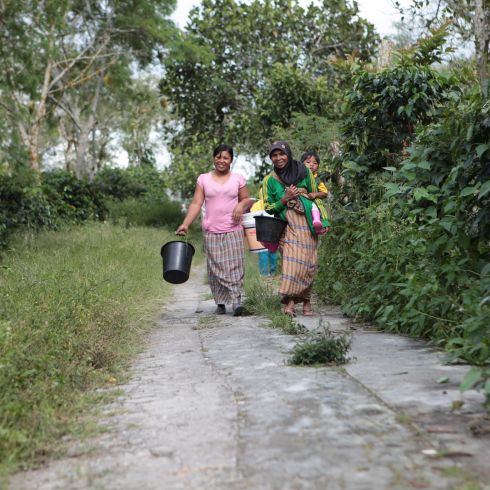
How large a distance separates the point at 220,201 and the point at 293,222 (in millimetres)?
993

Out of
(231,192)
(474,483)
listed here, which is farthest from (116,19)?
(474,483)

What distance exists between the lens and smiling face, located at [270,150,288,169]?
7.25 m

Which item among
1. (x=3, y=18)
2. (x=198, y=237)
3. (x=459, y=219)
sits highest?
(x=3, y=18)

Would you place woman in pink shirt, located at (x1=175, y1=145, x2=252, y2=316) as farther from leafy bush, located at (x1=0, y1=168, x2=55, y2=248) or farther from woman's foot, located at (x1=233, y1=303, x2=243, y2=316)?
leafy bush, located at (x1=0, y1=168, x2=55, y2=248)

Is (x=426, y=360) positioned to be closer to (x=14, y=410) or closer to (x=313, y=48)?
(x=14, y=410)

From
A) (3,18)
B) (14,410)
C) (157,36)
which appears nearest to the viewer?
(14,410)

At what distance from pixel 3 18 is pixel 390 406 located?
1419 cm

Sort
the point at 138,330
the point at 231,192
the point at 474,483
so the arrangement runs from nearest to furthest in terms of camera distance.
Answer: the point at 474,483
the point at 138,330
the point at 231,192

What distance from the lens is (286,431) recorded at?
3125 mm

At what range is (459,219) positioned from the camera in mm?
4996

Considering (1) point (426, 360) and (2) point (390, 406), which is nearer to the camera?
(2) point (390, 406)

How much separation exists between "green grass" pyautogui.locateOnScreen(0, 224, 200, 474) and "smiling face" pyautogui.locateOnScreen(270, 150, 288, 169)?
6.76 feet

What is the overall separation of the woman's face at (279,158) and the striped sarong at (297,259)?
497mm

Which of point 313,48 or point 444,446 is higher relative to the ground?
point 313,48
